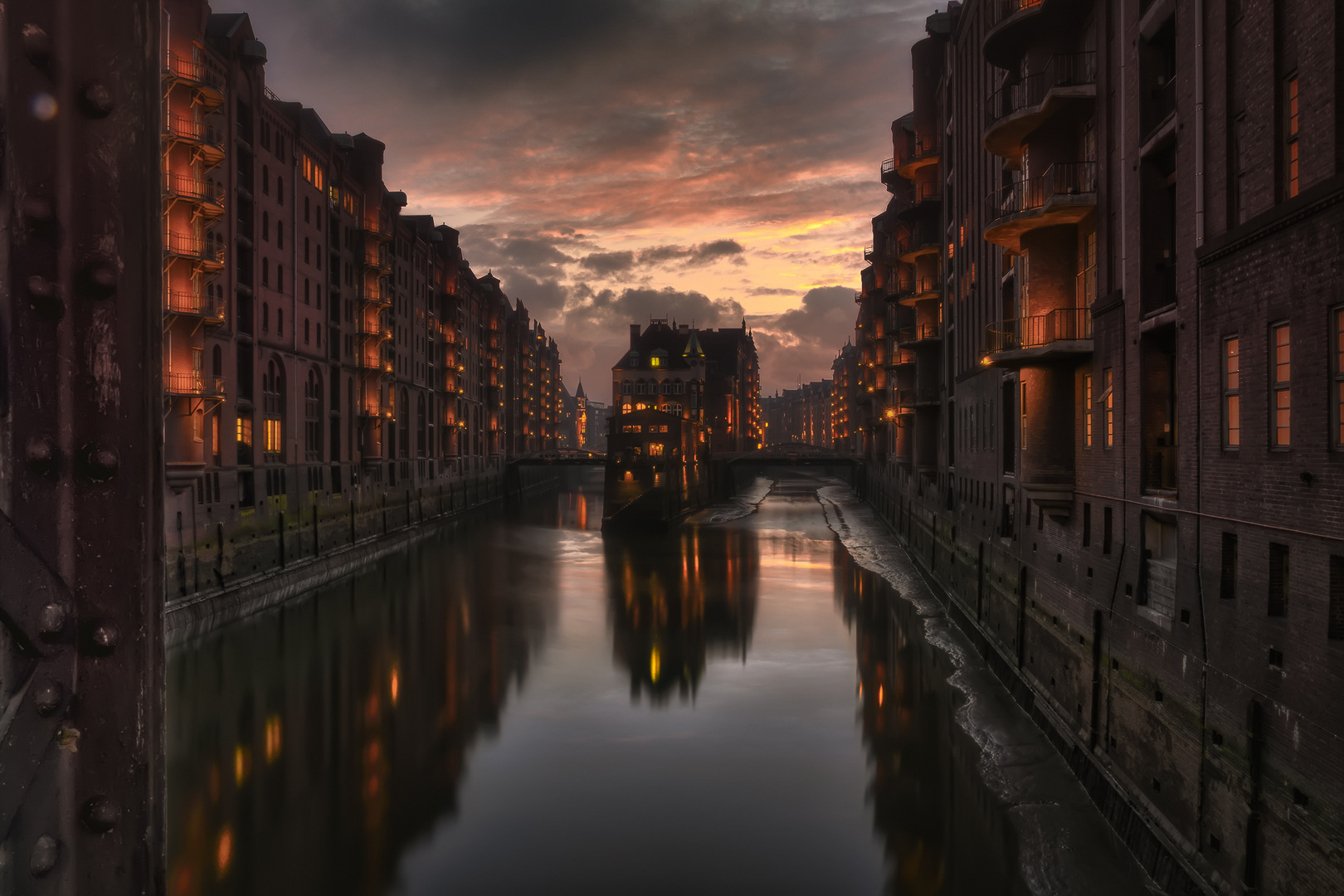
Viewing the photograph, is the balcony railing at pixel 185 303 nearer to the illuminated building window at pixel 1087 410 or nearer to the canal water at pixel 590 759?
the canal water at pixel 590 759

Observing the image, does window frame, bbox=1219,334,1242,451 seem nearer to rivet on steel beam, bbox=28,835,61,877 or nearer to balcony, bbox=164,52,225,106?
rivet on steel beam, bbox=28,835,61,877

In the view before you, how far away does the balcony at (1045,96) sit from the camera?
16891 mm

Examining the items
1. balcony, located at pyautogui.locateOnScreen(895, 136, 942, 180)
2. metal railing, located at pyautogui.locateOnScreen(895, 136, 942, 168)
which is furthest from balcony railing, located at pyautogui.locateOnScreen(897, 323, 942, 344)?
metal railing, located at pyautogui.locateOnScreen(895, 136, 942, 168)

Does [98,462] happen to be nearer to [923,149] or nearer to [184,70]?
[184,70]

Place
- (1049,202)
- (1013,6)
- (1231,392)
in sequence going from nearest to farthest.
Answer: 1. (1231,392)
2. (1049,202)
3. (1013,6)

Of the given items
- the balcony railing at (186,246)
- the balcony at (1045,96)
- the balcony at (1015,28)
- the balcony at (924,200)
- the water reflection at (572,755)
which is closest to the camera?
the water reflection at (572,755)

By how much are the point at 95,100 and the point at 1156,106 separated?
15686mm

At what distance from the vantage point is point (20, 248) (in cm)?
204

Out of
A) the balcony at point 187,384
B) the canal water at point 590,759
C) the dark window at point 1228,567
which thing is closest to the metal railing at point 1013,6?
the dark window at point 1228,567

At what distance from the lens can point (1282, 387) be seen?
9.81 metres

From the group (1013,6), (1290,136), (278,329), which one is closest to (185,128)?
(278,329)

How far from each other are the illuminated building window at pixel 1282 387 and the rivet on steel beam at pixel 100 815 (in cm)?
1093

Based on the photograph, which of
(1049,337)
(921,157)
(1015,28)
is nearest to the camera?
(1049,337)

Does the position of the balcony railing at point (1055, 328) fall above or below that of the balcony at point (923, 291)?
below
